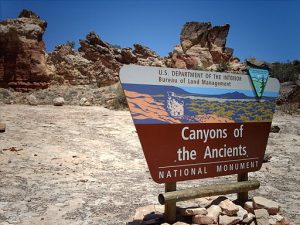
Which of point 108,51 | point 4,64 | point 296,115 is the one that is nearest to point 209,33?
point 108,51

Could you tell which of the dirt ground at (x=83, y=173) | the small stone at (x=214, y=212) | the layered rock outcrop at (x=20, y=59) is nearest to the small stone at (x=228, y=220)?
the small stone at (x=214, y=212)

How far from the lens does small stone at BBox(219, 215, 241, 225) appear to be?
357 centimetres

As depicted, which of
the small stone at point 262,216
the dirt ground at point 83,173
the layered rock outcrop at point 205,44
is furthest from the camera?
the layered rock outcrop at point 205,44

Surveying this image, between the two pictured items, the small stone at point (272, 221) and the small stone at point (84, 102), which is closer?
the small stone at point (272, 221)

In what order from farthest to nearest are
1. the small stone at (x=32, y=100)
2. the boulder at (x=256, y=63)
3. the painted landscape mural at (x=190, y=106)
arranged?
the boulder at (x=256, y=63), the small stone at (x=32, y=100), the painted landscape mural at (x=190, y=106)

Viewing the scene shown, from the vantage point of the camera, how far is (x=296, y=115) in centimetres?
1523

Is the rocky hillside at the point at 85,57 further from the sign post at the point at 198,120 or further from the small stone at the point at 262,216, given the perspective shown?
the small stone at the point at 262,216

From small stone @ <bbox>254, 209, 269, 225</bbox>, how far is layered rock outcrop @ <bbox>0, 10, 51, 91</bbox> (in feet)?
56.5

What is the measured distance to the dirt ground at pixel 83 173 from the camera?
446 cm

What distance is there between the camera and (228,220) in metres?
3.59

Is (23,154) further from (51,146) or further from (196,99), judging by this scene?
(196,99)

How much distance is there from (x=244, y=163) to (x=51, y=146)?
5.54 m

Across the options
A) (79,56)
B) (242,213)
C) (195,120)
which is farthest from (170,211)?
(79,56)

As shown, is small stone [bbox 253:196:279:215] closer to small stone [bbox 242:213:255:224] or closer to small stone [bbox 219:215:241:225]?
small stone [bbox 242:213:255:224]
